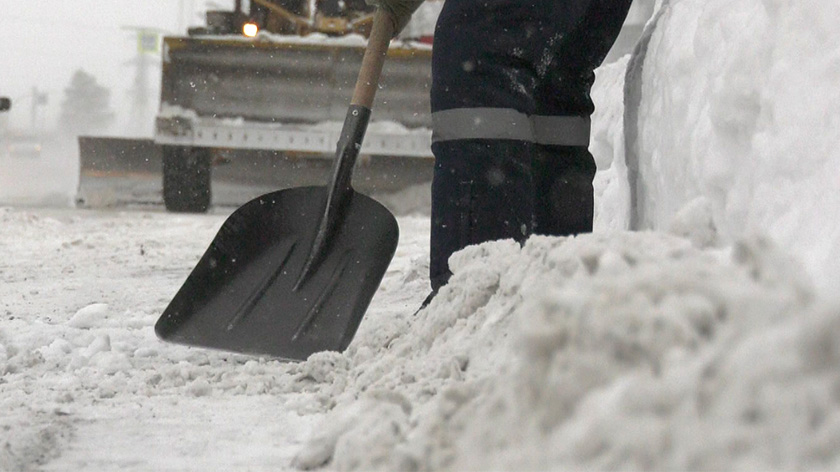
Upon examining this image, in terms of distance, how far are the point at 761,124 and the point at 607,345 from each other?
2.54 ft

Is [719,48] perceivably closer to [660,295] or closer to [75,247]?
[660,295]

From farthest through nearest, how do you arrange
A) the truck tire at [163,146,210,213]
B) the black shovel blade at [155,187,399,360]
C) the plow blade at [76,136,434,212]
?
the plow blade at [76,136,434,212] < the truck tire at [163,146,210,213] < the black shovel blade at [155,187,399,360]

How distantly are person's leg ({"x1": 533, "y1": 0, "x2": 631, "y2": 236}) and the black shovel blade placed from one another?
38 cm

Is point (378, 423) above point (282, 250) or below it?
below

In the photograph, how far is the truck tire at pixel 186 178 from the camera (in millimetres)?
6348

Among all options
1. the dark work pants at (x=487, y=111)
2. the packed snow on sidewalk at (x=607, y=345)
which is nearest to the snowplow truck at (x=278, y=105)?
the packed snow on sidewalk at (x=607, y=345)

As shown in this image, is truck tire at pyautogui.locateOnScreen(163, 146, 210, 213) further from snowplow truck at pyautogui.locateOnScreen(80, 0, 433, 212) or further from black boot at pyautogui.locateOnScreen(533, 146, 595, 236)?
black boot at pyautogui.locateOnScreen(533, 146, 595, 236)

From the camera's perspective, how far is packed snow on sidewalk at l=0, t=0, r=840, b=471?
611 mm

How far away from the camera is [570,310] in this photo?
0.71 metres

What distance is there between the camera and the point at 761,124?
4.34 feet

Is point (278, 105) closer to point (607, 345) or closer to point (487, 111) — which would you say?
point (487, 111)

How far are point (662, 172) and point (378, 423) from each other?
3.23ft

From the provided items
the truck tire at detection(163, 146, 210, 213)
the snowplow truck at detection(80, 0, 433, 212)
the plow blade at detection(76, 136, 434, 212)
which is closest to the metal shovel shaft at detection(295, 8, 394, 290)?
the snowplow truck at detection(80, 0, 433, 212)

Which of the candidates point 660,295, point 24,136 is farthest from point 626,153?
point 24,136
